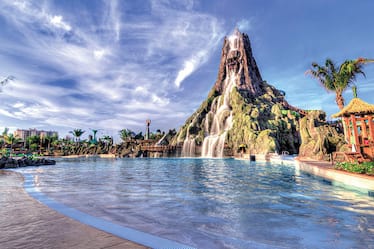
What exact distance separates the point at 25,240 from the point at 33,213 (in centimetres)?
164

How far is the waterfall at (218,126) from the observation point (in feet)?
178

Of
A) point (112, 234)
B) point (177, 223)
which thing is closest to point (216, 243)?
point (177, 223)

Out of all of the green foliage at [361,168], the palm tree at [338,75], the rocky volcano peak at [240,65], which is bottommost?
the green foliage at [361,168]

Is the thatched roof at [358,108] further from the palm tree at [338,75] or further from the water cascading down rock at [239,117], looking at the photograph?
the water cascading down rock at [239,117]

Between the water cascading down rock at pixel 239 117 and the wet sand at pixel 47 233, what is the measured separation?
4336 cm

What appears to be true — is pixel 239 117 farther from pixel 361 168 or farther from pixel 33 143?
pixel 33 143

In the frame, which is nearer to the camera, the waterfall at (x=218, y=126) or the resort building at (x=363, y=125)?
the resort building at (x=363, y=125)

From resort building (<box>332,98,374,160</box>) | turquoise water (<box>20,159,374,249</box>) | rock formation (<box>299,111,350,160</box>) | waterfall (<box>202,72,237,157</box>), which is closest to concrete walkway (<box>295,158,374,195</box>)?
turquoise water (<box>20,159,374,249</box>)

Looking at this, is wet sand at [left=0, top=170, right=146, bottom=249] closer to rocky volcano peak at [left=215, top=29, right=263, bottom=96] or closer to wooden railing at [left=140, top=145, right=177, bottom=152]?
wooden railing at [left=140, top=145, right=177, bottom=152]

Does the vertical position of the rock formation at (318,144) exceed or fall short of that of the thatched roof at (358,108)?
it falls short

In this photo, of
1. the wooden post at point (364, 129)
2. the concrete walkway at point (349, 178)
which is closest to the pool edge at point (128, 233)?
the concrete walkway at point (349, 178)

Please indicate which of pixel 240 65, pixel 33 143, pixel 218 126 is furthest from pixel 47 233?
pixel 33 143

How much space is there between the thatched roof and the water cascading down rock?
92.0 ft

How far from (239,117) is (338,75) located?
3708 cm
